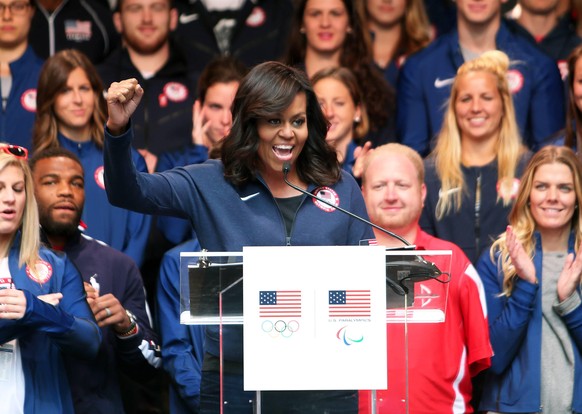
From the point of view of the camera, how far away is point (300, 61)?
708cm

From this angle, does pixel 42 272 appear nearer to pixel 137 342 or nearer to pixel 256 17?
pixel 137 342

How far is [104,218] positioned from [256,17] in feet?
6.92

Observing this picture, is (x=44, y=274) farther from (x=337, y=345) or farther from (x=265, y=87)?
(x=337, y=345)

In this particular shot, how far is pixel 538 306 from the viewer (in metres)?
5.21

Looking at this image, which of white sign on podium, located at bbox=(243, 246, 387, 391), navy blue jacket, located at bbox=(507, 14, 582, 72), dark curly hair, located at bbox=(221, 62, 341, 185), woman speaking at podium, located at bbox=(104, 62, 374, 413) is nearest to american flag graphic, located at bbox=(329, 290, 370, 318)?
white sign on podium, located at bbox=(243, 246, 387, 391)

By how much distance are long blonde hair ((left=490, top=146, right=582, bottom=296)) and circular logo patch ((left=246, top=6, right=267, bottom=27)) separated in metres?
2.58

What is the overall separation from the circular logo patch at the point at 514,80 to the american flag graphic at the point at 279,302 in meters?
3.56

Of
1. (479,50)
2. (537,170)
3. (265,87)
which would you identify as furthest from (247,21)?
(265,87)

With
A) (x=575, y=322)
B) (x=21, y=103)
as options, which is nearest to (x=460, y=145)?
(x=575, y=322)

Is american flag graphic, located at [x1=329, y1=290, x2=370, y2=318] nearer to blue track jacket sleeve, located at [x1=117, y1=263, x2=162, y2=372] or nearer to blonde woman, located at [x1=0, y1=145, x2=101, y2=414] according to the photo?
blonde woman, located at [x1=0, y1=145, x2=101, y2=414]

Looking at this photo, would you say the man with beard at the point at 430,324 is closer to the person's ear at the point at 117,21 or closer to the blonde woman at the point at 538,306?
the blonde woman at the point at 538,306

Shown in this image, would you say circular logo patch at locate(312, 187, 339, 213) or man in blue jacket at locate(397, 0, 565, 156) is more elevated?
man in blue jacket at locate(397, 0, 565, 156)

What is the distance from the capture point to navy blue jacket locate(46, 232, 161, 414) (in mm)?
5141

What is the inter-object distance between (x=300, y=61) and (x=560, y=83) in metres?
1.55
